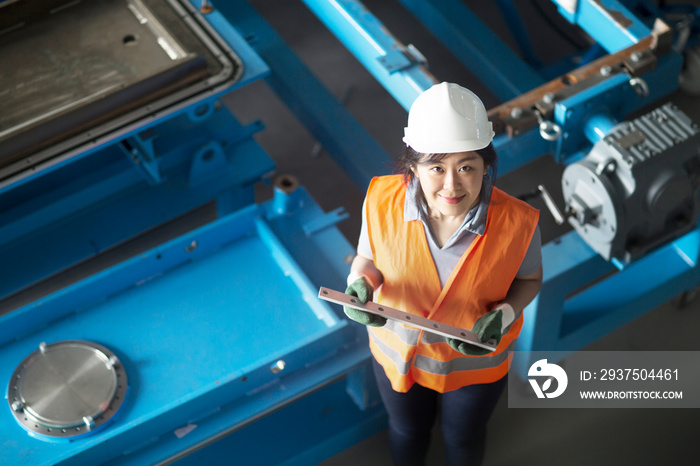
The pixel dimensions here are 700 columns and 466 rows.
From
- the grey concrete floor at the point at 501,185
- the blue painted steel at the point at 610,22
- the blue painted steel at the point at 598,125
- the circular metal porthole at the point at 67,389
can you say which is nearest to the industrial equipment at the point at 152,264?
the circular metal porthole at the point at 67,389

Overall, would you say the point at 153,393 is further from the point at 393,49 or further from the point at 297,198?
the point at 393,49

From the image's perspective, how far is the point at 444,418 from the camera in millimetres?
2842

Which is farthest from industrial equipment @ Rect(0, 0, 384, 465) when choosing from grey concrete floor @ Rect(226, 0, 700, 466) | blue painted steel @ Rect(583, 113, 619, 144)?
blue painted steel @ Rect(583, 113, 619, 144)

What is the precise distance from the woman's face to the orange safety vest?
0.12m

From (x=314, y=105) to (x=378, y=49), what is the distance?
60 cm

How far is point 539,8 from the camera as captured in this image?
4926 millimetres

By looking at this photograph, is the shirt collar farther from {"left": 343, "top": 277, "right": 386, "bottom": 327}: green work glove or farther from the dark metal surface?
the dark metal surface

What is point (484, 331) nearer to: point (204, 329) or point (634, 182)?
point (634, 182)

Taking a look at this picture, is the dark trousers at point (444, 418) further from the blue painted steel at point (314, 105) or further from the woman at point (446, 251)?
the blue painted steel at point (314, 105)

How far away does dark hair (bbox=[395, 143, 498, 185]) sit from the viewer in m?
2.13

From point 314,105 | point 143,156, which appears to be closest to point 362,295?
point 143,156

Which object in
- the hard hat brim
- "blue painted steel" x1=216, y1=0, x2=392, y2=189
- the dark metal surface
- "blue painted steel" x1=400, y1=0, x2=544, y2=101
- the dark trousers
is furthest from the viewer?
"blue painted steel" x1=400, y1=0, x2=544, y2=101

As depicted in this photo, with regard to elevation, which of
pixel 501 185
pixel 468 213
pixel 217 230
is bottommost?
pixel 501 185

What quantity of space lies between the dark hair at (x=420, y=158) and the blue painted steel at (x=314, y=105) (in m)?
1.35
